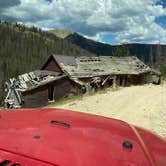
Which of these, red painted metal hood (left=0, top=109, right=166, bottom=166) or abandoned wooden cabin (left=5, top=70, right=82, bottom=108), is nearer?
red painted metal hood (left=0, top=109, right=166, bottom=166)

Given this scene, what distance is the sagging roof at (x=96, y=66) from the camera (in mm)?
42969

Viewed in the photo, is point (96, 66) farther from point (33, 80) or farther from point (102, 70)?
point (33, 80)

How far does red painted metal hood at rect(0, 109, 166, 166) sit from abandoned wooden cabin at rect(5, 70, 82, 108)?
127 ft

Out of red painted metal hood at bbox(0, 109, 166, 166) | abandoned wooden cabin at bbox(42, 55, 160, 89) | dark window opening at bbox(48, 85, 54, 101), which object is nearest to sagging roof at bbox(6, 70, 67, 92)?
dark window opening at bbox(48, 85, 54, 101)

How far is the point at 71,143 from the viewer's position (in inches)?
84.7

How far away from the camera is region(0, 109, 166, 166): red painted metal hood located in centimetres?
200

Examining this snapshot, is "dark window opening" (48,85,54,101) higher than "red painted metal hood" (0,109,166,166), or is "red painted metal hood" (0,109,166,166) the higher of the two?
"red painted metal hood" (0,109,166,166)

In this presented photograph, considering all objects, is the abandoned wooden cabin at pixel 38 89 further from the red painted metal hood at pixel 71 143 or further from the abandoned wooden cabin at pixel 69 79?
the red painted metal hood at pixel 71 143

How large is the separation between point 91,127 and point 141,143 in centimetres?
29

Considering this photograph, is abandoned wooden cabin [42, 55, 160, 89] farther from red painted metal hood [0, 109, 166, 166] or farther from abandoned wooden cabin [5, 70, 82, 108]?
red painted metal hood [0, 109, 166, 166]

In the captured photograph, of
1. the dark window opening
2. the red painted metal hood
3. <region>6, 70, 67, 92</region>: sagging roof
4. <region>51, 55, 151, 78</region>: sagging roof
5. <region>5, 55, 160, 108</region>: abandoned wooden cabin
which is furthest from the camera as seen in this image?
the dark window opening

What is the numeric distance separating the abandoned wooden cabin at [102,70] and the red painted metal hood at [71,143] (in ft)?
121

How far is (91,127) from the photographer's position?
244 centimetres

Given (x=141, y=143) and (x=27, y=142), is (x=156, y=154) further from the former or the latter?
(x=27, y=142)
